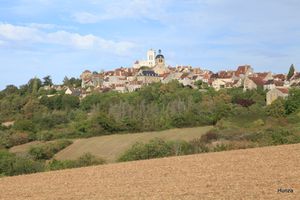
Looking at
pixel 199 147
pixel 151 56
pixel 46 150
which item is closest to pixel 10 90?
pixel 151 56

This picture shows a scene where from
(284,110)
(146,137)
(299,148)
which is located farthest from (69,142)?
(299,148)

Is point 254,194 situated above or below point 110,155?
above

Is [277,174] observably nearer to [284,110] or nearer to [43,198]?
[43,198]

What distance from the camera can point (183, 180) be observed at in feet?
60.3

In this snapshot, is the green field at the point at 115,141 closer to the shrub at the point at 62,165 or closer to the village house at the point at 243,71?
the shrub at the point at 62,165

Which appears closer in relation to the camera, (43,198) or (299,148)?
(43,198)

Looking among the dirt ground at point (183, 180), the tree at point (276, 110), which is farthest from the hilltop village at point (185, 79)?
the dirt ground at point (183, 180)

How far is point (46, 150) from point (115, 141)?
7.40m

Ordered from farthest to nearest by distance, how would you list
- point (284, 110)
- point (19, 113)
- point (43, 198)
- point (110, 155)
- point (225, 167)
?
point (19, 113) → point (284, 110) → point (110, 155) → point (225, 167) → point (43, 198)

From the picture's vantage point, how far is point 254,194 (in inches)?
528

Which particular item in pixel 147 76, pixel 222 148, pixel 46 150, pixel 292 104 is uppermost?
pixel 147 76

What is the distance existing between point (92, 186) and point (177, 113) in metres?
38.7

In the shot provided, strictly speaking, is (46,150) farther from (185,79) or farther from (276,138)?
(185,79)

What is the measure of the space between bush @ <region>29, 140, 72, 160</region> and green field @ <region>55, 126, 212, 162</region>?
19.9 inches
